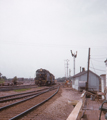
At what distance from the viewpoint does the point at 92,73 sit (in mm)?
28500

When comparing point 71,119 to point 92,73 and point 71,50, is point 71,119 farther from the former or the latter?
point 71,50

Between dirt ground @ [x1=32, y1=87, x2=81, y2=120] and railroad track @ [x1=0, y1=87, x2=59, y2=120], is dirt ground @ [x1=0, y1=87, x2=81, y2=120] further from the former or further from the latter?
railroad track @ [x1=0, y1=87, x2=59, y2=120]

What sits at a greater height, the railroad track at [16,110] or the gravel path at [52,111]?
the railroad track at [16,110]

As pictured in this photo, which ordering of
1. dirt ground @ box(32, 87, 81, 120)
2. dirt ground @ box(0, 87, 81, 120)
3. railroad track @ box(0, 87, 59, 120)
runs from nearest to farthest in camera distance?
railroad track @ box(0, 87, 59, 120) → dirt ground @ box(0, 87, 81, 120) → dirt ground @ box(32, 87, 81, 120)

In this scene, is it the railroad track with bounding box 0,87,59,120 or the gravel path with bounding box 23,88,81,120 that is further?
the gravel path with bounding box 23,88,81,120

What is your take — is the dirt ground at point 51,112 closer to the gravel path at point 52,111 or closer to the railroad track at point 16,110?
the gravel path at point 52,111

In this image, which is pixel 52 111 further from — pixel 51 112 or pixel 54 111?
pixel 51 112

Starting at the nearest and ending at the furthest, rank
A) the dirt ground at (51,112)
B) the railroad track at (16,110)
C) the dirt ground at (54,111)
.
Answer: the railroad track at (16,110)
the dirt ground at (51,112)
the dirt ground at (54,111)

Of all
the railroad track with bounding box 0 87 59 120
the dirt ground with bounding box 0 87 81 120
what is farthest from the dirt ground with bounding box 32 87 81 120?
the railroad track with bounding box 0 87 59 120

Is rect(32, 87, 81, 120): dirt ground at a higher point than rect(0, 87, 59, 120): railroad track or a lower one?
lower

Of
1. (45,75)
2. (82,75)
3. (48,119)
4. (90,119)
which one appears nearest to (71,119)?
(90,119)

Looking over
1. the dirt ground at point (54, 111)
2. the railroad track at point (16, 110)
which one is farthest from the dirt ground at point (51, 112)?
the railroad track at point (16, 110)

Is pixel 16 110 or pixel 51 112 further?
pixel 51 112

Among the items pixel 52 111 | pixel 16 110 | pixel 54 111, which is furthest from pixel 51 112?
pixel 16 110
